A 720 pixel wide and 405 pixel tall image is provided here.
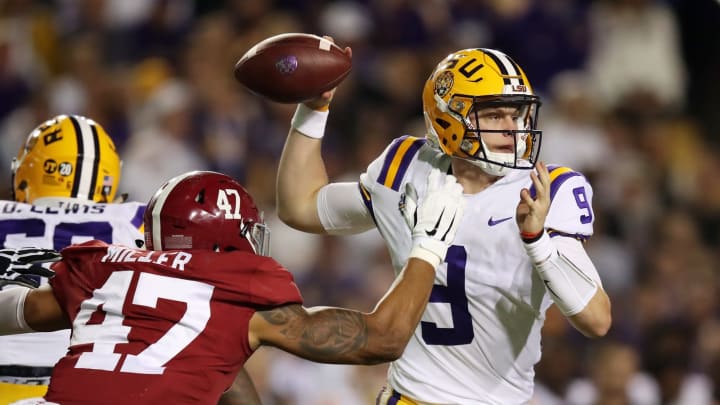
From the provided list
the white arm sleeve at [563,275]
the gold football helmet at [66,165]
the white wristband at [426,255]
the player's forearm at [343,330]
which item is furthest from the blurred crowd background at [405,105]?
the player's forearm at [343,330]

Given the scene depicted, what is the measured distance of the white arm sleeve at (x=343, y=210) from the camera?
4.21 metres

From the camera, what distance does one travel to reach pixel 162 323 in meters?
3.11

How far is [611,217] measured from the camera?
809cm

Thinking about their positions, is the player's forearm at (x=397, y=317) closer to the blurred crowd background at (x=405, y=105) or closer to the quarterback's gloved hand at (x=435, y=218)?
the quarterback's gloved hand at (x=435, y=218)

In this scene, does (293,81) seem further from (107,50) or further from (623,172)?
(107,50)

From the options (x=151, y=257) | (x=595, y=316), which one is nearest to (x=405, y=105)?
(x=595, y=316)

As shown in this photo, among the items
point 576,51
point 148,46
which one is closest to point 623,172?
point 576,51

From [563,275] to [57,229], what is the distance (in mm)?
1965

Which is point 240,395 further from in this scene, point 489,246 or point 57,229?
point 489,246

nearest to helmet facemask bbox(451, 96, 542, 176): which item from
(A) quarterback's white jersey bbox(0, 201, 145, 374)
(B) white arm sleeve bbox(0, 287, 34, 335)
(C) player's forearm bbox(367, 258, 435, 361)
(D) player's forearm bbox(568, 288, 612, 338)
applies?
(D) player's forearm bbox(568, 288, 612, 338)

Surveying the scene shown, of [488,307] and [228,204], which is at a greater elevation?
[228,204]

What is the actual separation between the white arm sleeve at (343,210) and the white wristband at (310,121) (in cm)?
23

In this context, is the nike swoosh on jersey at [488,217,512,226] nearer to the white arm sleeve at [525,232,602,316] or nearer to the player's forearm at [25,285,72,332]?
→ the white arm sleeve at [525,232,602,316]

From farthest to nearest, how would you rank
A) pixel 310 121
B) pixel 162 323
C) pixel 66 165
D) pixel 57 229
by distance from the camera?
pixel 66 165 < pixel 310 121 < pixel 57 229 < pixel 162 323
